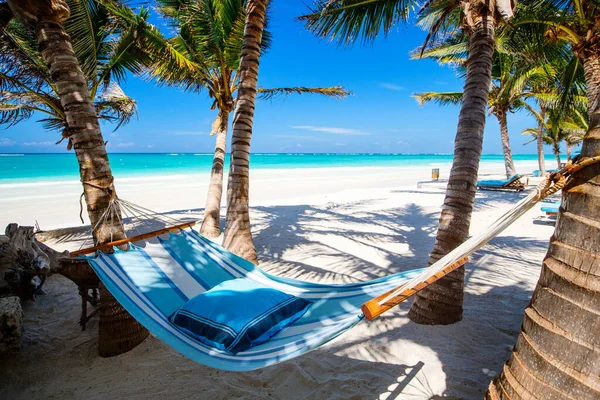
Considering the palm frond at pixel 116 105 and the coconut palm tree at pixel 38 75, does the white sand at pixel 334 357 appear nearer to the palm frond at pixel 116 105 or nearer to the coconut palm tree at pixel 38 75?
the coconut palm tree at pixel 38 75

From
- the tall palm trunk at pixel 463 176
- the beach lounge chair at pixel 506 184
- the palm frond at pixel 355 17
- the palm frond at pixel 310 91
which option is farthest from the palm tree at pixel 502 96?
the tall palm trunk at pixel 463 176

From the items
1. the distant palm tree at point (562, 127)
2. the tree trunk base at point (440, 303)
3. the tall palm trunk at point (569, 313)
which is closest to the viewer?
the tall palm trunk at point (569, 313)

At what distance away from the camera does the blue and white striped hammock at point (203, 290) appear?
1485mm

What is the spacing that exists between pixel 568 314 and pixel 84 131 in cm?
265

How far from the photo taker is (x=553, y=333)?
2.97ft

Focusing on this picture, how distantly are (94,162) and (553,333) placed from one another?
255cm

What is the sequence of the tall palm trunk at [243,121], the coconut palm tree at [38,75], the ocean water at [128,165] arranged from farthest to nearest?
1. the ocean water at [128,165]
2. the coconut palm tree at [38,75]
3. the tall palm trunk at [243,121]

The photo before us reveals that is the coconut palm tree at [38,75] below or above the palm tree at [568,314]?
above

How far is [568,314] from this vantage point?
0.89m

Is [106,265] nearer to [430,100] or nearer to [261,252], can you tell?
[261,252]

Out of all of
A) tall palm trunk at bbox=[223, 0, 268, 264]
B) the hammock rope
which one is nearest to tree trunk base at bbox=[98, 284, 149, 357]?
tall palm trunk at bbox=[223, 0, 268, 264]

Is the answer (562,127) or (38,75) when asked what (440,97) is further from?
(38,75)

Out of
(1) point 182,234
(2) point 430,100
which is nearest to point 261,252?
(1) point 182,234

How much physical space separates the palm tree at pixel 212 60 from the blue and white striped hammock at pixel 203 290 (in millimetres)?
2733
